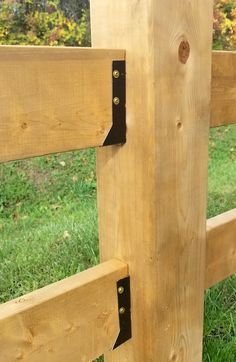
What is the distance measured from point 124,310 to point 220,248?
390 millimetres

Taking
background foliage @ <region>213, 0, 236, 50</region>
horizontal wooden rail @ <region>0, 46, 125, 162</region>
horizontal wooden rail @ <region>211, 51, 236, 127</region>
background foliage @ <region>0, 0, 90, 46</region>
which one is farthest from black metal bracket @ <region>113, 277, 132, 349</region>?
background foliage @ <region>213, 0, 236, 50</region>

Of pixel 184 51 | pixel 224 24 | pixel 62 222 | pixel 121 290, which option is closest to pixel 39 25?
pixel 224 24

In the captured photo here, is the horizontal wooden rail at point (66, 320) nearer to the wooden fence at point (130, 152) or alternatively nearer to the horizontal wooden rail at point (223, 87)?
the wooden fence at point (130, 152)

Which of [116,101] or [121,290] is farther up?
[116,101]

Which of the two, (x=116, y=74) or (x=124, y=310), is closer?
(x=116, y=74)

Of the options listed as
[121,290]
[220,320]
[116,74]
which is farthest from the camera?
[220,320]

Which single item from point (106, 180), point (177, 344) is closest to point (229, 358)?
point (177, 344)

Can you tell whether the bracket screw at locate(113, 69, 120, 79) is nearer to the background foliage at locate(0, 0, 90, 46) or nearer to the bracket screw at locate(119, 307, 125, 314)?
the bracket screw at locate(119, 307, 125, 314)

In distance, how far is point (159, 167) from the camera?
1.14 meters

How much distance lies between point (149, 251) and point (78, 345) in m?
0.29

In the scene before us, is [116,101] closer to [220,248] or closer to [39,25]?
[220,248]

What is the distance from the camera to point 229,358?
1891 mm

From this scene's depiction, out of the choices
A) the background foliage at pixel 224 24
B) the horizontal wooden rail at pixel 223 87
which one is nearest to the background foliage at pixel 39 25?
the background foliage at pixel 224 24

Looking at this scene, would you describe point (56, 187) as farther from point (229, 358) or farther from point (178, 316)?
point (178, 316)
